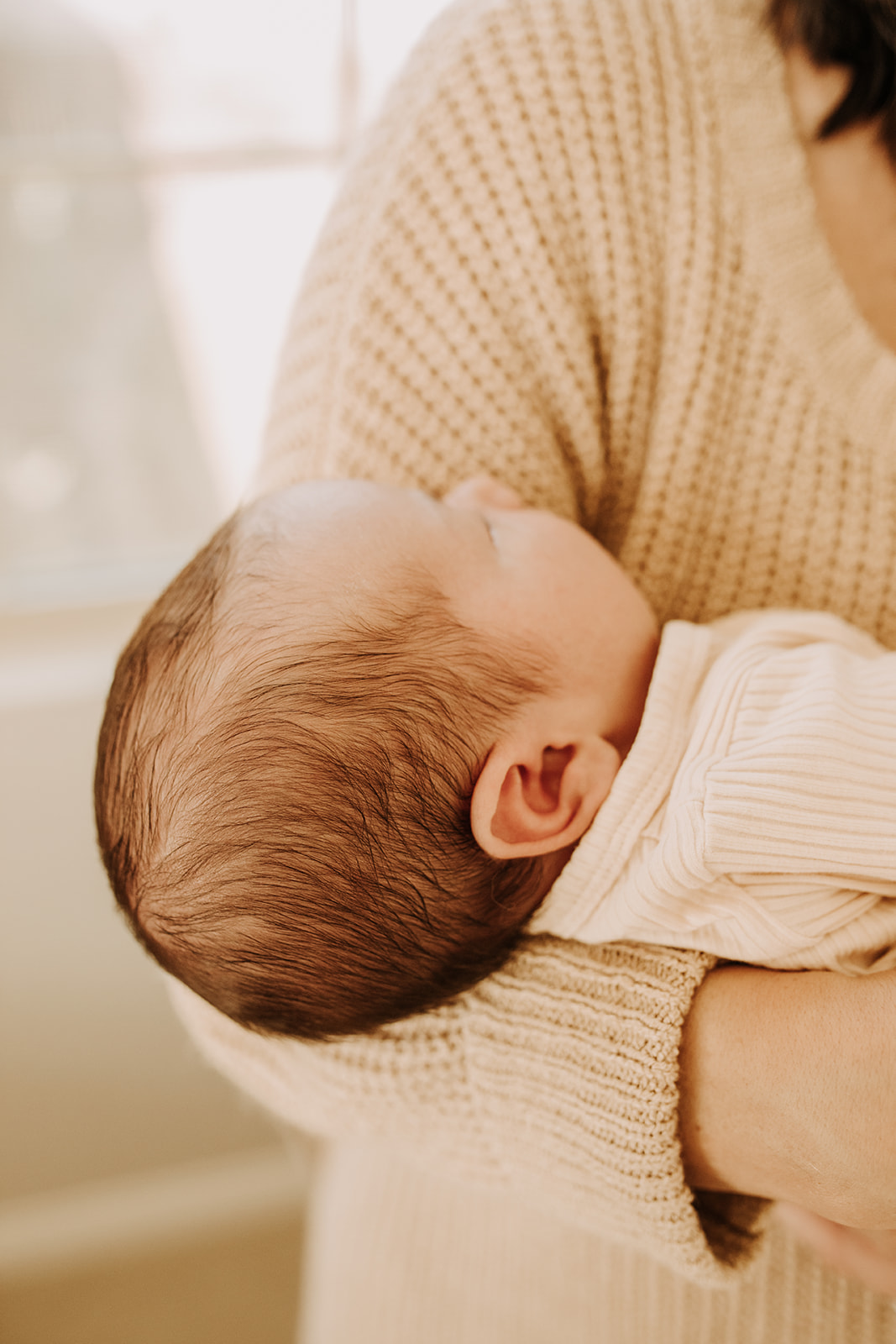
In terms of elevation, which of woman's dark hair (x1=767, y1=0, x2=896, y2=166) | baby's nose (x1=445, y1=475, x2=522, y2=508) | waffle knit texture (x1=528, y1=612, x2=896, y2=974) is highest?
woman's dark hair (x1=767, y1=0, x2=896, y2=166)

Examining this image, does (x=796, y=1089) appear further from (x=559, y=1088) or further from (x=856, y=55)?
(x=856, y=55)

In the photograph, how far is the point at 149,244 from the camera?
1.18 meters

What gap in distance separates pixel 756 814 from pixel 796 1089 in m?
0.18

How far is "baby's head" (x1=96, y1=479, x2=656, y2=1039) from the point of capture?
0.61 metres

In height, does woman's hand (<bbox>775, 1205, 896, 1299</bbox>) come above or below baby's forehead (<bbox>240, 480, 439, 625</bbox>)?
below

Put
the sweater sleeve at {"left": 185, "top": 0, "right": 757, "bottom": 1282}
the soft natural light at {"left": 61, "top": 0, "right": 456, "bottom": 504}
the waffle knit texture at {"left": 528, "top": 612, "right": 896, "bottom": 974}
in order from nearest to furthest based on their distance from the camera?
the waffle knit texture at {"left": 528, "top": 612, "right": 896, "bottom": 974}
the sweater sleeve at {"left": 185, "top": 0, "right": 757, "bottom": 1282}
the soft natural light at {"left": 61, "top": 0, "right": 456, "bottom": 504}

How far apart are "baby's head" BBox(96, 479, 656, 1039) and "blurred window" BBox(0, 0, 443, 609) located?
→ 25.7 inches

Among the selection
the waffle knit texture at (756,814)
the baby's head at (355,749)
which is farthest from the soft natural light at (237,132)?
the waffle knit texture at (756,814)

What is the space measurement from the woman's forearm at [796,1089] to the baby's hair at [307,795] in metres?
0.17

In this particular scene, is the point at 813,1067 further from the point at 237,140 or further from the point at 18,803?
the point at 237,140

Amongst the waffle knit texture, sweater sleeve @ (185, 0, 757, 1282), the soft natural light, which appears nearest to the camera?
the waffle knit texture

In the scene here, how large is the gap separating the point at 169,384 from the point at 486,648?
0.81 metres

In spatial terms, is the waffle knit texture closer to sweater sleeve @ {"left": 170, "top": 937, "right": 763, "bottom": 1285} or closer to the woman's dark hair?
sweater sleeve @ {"left": 170, "top": 937, "right": 763, "bottom": 1285}

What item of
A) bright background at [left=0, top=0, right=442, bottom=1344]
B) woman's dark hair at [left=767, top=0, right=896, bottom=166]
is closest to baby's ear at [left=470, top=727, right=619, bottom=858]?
woman's dark hair at [left=767, top=0, right=896, bottom=166]
